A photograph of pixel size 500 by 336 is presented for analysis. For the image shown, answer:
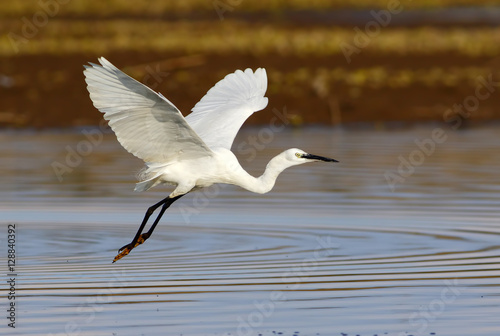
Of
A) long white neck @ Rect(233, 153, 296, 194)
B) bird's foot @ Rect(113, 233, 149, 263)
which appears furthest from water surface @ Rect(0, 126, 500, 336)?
long white neck @ Rect(233, 153, 296, 194)

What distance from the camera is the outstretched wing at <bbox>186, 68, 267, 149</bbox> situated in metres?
12.5

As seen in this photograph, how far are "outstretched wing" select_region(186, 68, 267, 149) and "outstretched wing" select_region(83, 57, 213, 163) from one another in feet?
3.52

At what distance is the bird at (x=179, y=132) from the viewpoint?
9.96 m

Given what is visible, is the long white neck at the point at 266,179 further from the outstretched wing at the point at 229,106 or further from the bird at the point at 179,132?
the outstretched wing at the point at 229,106

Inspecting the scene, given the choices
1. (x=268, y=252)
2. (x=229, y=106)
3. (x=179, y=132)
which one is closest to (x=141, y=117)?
(x=179, y=132)

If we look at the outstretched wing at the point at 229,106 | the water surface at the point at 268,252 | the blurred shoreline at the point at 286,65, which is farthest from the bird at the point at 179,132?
the blurred shoreline at the point at 286,65

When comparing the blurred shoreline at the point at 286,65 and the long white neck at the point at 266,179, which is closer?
Result: the long white neck at the point at 266,179

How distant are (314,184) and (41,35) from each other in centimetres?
2296

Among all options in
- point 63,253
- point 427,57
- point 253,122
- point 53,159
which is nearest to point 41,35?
point 427,57

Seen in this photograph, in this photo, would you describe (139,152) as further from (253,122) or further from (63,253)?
(253,122)

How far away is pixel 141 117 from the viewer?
10.4 m

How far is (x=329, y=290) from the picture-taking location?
9.91 metres

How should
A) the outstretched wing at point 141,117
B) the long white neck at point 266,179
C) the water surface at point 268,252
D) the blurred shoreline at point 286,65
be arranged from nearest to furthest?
the water surface at point 268,252, the outstretched wing at point 141,117, the long white neck at point 266,179, the blurred shoreline at point 286,65

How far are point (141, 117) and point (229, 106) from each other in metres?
2.71
